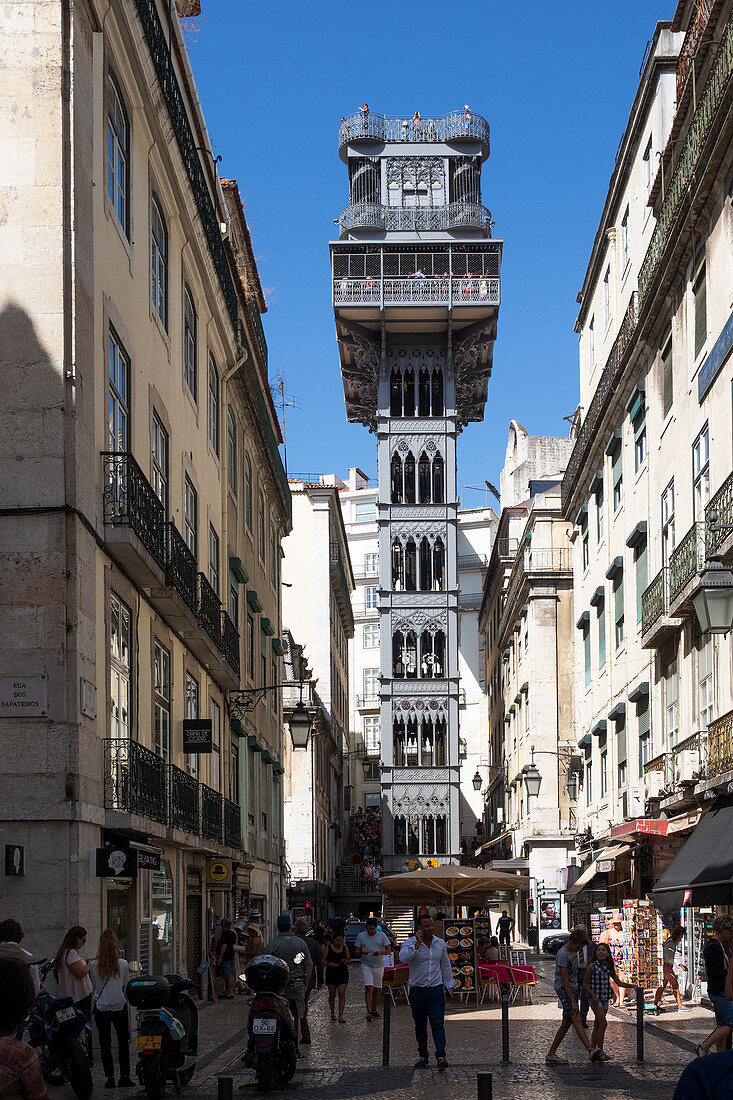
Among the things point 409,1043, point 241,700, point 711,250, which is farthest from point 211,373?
point 409,1043

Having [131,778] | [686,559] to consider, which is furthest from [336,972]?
[686,559]

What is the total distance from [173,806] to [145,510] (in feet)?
15.4

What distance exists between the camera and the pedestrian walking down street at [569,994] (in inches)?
582

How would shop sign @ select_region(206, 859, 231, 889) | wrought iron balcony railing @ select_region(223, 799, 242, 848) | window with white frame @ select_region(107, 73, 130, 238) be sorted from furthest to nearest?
wrought iron balcony railing @ select_region(223, 799, 242, 848), shop sign @ select_region(206, 859, 231, 889), window with white frame @ select_region(107, 73, 130, 238)

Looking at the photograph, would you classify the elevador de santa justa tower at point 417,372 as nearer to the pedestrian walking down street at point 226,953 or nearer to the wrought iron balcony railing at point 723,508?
the pedestrian walking down street at point 226,953

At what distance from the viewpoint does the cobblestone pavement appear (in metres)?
12.7

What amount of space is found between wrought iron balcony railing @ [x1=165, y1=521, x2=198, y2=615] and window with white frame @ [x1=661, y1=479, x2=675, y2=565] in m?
8.99

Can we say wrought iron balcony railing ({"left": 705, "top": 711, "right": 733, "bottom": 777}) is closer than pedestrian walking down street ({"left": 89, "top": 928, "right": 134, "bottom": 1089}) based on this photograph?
No

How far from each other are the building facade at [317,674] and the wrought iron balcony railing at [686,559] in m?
28.8

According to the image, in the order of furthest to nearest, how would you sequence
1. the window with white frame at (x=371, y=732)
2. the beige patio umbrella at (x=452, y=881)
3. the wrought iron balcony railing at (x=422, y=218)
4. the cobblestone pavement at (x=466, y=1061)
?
the window with white frame at (x=371, y=732)
the wrought iron balcony railing at (x=422, y=218)
the beige patio umbrella at (x=452, y=881)
the cobblestone pavement at (x=466, y=1061)

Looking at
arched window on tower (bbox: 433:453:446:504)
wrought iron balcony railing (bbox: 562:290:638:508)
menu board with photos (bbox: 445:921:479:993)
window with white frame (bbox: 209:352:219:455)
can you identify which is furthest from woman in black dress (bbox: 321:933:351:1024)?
arched window on tower (bbox: 433:453:446:504)

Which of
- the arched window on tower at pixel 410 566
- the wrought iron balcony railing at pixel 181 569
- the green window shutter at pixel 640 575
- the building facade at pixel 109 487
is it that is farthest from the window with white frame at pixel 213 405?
the arched window on tower at pixel 410 566

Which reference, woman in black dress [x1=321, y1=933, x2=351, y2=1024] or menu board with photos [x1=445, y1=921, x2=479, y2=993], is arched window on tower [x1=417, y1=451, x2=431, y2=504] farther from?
woman in black dress [x1=321, y1=933, x2=351, y2=1024]

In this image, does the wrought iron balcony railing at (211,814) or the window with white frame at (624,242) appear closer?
the wrought iron balcony railing at (211,814)
